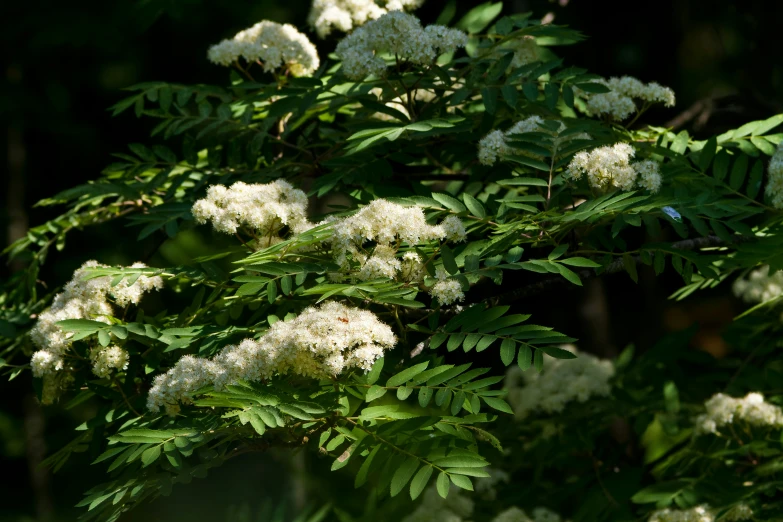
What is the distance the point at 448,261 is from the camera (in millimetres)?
2139

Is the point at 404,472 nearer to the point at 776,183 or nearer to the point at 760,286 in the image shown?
the point at 776,183

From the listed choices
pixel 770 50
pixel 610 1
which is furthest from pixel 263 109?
pixel 610 1

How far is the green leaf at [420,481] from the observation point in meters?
1.91

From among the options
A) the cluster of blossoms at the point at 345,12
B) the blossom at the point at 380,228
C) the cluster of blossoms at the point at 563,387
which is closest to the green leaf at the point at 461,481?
the blossom at the point at 380,228

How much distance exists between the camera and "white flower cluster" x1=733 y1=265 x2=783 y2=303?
3568mm

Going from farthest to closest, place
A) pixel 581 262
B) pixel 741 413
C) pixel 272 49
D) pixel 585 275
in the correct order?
pixel 272 49 → pixel 741 413 → pixel 585 275 → pixel 581 262

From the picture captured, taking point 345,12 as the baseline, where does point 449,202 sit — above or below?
below

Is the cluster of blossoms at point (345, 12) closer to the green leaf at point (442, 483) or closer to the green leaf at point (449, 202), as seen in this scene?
the green leaf at point (449, 202)

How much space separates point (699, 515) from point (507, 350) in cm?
114

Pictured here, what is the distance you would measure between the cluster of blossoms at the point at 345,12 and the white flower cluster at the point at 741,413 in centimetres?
176

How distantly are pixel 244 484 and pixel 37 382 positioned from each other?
571 centimetres

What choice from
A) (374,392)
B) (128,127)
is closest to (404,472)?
(374,392)

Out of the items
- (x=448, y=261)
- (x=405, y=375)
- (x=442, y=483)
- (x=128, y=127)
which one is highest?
(x=448, y=261)

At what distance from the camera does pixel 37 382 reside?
2.48m
